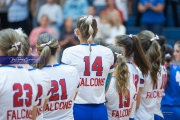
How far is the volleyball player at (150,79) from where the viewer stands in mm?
7102

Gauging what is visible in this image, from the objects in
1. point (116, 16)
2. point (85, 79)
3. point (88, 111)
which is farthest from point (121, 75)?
point (116, 16)

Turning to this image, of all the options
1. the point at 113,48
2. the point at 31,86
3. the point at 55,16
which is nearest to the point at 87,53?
the point at 113,48

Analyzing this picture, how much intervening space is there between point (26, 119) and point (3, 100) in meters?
0.33

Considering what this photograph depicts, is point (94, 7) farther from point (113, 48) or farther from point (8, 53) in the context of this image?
point (8, 53)

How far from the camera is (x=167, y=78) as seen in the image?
25.2 feet

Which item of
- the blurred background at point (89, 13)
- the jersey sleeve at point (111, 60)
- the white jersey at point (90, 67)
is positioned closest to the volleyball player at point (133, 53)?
the jersey sleeve at point (111, 60)

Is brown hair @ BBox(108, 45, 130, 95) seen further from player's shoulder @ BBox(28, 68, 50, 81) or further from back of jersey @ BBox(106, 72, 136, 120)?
player's shoulder @ BBox(28, 68, 50, 81)

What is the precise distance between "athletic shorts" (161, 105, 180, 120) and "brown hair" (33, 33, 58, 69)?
8.72 feet

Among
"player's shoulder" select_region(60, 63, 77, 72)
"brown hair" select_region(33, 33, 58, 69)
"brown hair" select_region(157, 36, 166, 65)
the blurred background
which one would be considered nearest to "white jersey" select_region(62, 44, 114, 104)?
"player's shoulder" select_region(60, 63, 77, 72)

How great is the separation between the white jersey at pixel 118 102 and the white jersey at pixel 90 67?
0.23 metres

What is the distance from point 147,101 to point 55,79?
76.9 inches

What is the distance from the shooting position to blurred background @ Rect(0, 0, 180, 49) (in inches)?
507

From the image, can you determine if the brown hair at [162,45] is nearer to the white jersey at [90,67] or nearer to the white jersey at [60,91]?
the white jersey at [90,67]

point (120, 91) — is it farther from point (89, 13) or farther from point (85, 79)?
point (89, 13)
